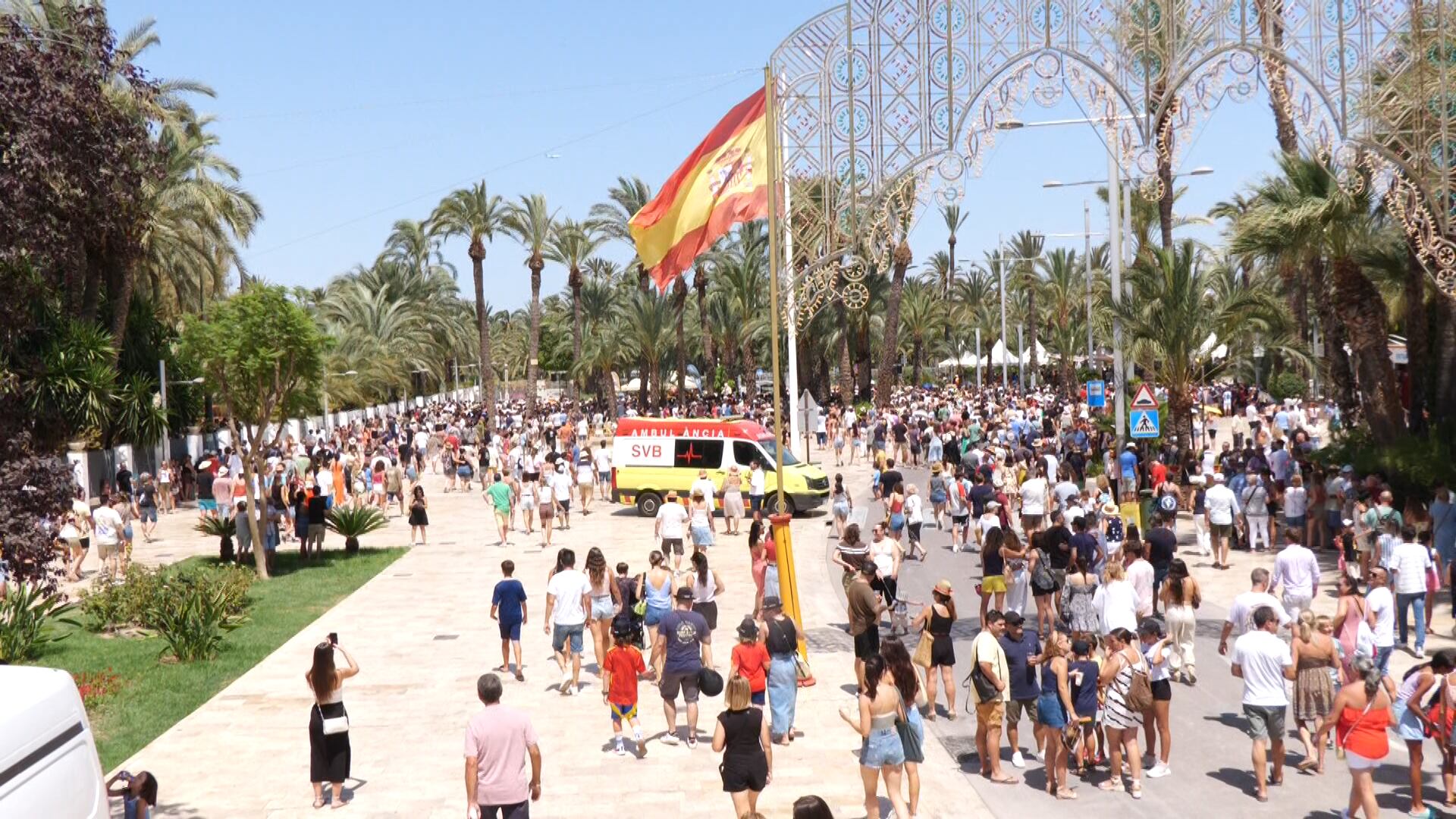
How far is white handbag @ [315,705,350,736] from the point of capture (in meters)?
10.1

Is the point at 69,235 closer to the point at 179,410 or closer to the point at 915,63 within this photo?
the point at 915,63

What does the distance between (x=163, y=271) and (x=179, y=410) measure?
16.2ft

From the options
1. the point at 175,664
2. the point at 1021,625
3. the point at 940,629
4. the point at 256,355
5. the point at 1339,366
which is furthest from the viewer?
the point at 1339,366

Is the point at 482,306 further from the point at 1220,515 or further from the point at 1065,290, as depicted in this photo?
the point at 1220,515

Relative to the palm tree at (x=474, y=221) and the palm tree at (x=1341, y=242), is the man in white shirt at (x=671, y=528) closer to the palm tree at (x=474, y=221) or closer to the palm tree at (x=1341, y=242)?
the palm tree at (x=1341, y=242)

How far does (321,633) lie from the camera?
17.3m

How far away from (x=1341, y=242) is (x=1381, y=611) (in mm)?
12772

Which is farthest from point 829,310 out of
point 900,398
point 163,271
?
point 163,271

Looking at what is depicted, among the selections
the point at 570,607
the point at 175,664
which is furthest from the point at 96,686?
the point at 570,607

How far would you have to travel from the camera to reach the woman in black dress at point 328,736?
10008 mm

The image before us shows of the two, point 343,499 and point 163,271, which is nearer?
point 343,499

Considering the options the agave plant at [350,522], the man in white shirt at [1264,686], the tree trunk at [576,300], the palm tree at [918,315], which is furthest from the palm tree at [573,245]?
the man in white shirt at [1264,686]

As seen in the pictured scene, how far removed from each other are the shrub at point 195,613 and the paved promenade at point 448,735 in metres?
0.85

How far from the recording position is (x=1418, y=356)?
23375mm
